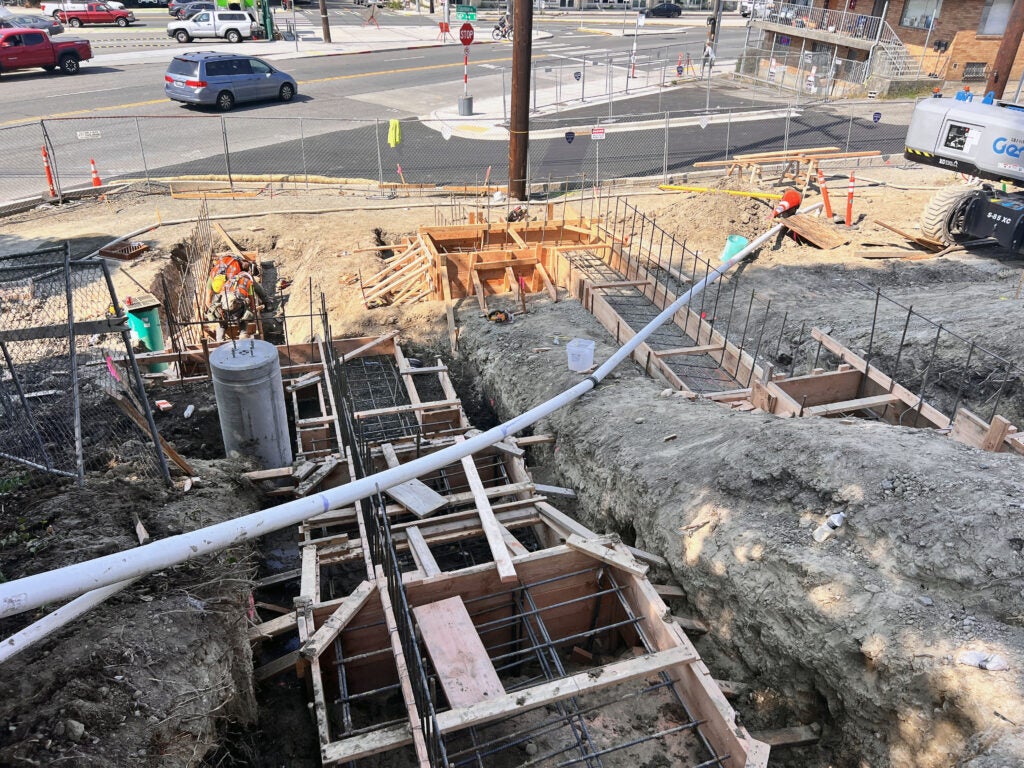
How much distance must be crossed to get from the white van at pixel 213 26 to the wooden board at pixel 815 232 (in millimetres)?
31657

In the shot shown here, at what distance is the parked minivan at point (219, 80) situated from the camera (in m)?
23.6

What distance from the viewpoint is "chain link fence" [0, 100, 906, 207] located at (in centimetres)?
1942

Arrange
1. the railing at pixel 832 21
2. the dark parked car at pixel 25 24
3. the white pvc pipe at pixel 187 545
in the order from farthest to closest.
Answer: the railing at pixel 832 21, the dark parked car at pixel 25 24, the white pvc pipe at pixel 187 545

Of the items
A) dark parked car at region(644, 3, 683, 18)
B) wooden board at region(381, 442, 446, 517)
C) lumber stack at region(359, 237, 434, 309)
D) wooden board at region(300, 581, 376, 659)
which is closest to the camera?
wooden board at region(300, 581, 376, 659)

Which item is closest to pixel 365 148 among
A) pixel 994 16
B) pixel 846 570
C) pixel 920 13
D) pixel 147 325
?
pixel 147 325

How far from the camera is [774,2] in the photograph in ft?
122

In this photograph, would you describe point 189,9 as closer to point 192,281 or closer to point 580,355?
point 192,281

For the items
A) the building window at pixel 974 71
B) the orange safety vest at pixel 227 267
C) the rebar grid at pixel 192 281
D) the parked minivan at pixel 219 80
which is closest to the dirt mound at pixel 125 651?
the rebar grid at pixel 192 281

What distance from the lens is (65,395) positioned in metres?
7.85

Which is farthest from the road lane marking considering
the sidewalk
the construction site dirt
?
the construction site dirt

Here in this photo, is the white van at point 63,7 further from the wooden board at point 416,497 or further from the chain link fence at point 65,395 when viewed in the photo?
the wooden board at point 416,497

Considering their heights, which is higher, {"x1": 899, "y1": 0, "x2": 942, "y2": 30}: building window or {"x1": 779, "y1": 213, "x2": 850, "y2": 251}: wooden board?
{"x1": 899, "y1": 0, "x2": 942, "y2": 30}: building window

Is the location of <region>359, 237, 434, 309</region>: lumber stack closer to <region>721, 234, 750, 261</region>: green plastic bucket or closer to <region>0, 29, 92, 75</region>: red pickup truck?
<region>721, 234, 750, 261</region>: green plastic bucket

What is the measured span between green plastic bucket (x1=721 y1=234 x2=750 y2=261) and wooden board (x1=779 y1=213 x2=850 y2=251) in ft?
4.94
